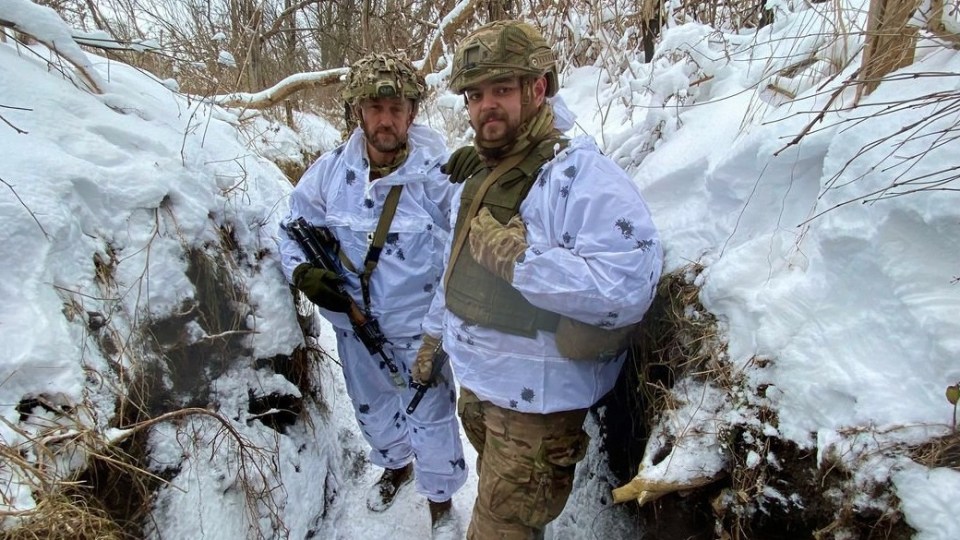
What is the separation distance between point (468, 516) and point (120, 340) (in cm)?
170

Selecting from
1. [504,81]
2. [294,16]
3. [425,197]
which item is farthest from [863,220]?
[294,16]

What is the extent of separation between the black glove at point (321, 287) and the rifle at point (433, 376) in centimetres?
41

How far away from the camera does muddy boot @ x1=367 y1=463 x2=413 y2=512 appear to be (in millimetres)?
2674

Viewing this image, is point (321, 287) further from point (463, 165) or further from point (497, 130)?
point (497, 130)

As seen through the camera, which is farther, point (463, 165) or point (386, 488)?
point (386, 488)

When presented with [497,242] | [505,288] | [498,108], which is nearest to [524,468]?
[505,288]

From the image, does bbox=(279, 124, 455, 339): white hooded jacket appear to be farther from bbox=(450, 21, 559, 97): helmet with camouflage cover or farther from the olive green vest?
bbox=(450, 21, 559, 97): helmet with camouflage cover

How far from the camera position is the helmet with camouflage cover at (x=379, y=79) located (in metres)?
2.03

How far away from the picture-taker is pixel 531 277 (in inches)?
57.9

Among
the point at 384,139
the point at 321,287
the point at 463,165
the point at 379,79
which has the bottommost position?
the point at 321,287

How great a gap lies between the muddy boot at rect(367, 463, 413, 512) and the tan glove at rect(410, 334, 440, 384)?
88cm

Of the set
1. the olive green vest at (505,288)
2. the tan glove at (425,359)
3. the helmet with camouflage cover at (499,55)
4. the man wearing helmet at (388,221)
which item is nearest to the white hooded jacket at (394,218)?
the man wearing helmet at (388,221)

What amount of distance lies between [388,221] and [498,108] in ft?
2.36

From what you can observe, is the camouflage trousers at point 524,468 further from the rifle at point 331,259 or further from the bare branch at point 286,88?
the bare branch at point 286,88
